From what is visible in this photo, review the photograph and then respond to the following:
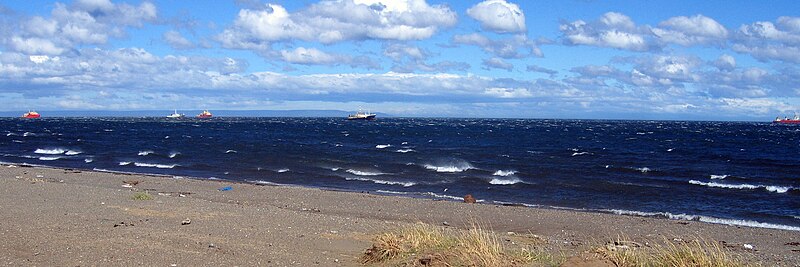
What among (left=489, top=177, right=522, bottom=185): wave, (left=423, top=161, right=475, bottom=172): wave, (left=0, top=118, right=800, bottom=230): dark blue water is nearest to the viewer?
(left=0, top=118, right=800, bottom=230): dark blue water

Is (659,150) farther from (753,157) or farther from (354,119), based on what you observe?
(354,119)

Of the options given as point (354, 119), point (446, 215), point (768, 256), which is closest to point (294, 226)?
point (446, 215)

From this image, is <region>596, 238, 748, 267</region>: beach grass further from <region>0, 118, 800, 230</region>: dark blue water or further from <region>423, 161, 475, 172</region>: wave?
<region>423, 161, 475, 172</region>: wave

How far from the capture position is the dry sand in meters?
9.46

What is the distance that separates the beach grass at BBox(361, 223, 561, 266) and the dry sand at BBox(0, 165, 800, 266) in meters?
0.48

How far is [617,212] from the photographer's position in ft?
64.7

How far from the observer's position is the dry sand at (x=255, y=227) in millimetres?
9461

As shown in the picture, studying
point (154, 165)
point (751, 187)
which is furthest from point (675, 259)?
point (154, 165)

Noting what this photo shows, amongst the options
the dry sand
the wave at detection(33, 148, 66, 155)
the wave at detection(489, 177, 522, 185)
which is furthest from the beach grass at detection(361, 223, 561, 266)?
the wave at detection(33, 148, 66, 155)

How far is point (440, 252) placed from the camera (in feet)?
28.0

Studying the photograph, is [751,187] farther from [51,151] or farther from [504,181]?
[51,151]

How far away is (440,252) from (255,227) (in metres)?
4.68

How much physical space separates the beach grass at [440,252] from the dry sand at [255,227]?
0.48m

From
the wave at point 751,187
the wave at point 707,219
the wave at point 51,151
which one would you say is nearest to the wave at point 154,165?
the wave at point 51,151
